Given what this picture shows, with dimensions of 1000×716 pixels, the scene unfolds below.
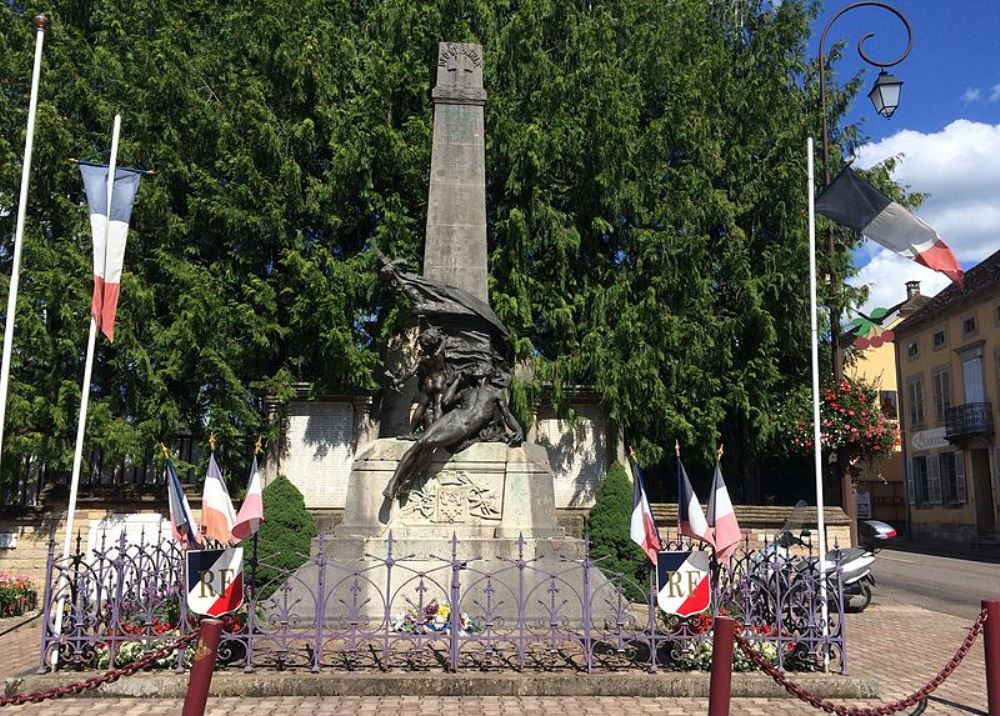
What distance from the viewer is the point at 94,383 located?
53.8 feet

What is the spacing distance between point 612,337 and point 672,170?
→ 4344 millimetres

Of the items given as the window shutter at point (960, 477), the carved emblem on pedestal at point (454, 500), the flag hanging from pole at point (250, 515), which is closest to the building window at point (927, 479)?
the window shutter at point (960, 477)

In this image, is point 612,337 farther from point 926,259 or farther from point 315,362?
point 926,259

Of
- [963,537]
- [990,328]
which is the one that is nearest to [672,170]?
[990,328]

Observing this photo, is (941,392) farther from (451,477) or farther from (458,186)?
(451,477)

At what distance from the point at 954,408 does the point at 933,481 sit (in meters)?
4.60

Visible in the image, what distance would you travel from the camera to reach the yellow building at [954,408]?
33.2 meters

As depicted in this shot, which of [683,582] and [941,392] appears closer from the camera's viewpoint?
[683,582]

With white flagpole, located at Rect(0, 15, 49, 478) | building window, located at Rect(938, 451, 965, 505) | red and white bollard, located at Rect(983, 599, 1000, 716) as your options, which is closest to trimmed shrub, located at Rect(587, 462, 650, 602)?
red and white bollard, located at Rect(983, 599, 1000, 716)

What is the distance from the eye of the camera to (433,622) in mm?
8531

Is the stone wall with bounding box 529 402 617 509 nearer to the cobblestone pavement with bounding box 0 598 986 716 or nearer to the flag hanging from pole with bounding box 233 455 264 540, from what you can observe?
the cobblestone pavement with bounding box 0 598 986 716

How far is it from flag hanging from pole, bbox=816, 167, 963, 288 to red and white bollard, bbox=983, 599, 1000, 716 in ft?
11.4

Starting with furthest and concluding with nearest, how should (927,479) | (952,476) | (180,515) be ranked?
(927,479) → (952,476) → (180,515)

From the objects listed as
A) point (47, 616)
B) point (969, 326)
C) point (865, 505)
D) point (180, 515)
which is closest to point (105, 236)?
point (180, 515)
